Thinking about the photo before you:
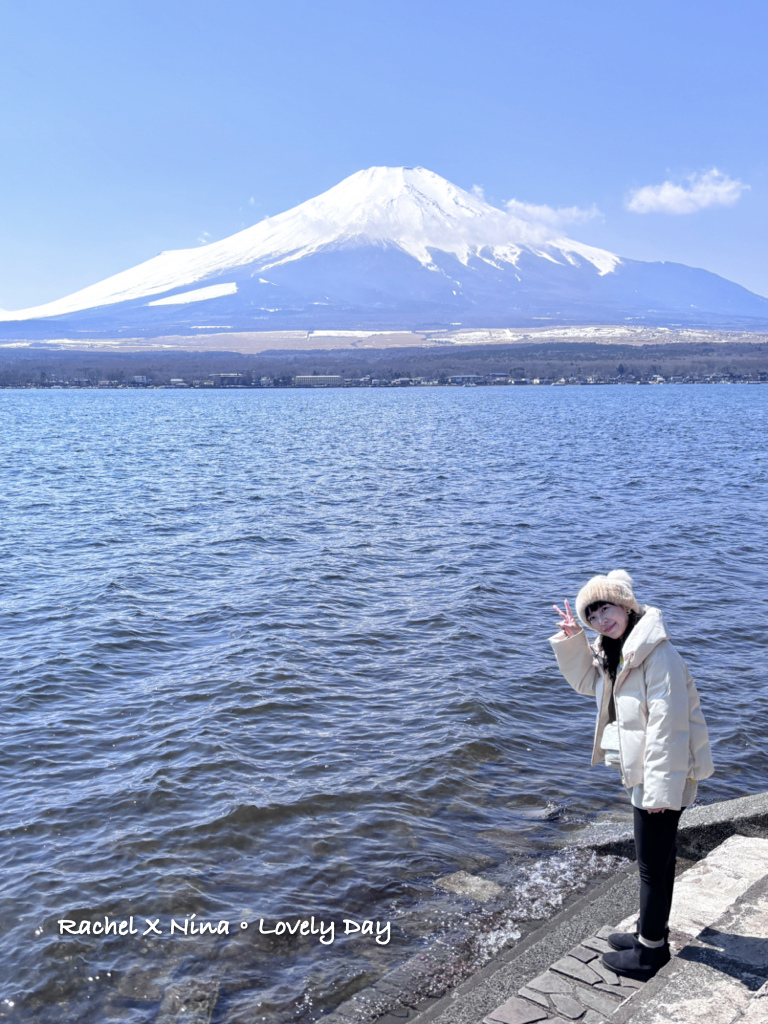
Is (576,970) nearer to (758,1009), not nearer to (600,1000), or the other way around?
(600,1000)

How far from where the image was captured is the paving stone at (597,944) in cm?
537

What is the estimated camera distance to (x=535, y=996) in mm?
4926

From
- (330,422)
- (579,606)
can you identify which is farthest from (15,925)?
(330,422)

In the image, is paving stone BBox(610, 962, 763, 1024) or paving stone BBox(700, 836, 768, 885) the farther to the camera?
paving stone BBox(700, 836, 768, 885)

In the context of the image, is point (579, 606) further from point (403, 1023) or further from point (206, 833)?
point (206, 833)

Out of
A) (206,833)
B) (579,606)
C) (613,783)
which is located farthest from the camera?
(613,783)

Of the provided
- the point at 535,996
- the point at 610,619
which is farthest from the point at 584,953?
the point at 610,619

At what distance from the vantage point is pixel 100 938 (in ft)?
21.7

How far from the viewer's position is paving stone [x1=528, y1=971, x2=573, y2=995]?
196 inches

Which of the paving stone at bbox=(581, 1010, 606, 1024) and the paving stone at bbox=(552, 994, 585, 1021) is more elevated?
the paving stone at bbox=(581, 1010, 606, 1024)

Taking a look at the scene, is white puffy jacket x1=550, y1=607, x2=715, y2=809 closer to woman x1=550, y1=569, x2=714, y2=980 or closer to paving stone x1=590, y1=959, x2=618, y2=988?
woman x1=550, y1=569, x2=714, y2=980

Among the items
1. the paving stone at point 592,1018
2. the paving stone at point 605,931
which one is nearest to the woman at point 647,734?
the paving stone at point 605,931

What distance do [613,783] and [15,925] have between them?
19.4ft

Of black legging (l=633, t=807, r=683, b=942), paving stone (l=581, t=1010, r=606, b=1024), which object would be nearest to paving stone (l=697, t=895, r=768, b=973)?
black legging (l=633, t=807, r=683, b=942)
